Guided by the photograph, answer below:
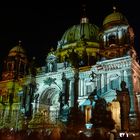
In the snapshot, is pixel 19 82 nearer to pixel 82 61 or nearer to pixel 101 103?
pixel 82 61

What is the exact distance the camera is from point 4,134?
2100cm

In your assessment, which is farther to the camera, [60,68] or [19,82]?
[19,82]

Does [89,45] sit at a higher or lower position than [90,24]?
lower

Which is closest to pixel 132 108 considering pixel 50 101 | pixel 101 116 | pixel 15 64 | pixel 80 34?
pixel 101 116

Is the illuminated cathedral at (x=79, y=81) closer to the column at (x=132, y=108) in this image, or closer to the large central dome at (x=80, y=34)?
the column at (x=132, y=108)

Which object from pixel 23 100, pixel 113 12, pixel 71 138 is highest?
pixel 113 12

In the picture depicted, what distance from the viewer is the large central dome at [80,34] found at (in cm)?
5325

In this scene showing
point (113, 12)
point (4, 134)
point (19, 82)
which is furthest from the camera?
point (19, 82)

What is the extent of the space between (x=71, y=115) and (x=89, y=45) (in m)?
18.0

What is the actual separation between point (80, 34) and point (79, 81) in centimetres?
1512

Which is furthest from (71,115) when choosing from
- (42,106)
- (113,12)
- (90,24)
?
(90,24)

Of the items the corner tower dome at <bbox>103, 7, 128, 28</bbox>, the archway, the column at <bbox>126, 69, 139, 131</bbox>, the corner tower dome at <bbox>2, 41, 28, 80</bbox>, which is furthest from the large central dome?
the column at <bbox>126, 69, 139, 131</bbox>

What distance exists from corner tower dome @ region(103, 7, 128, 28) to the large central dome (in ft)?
30.7

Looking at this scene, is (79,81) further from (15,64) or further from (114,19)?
(15,64)
